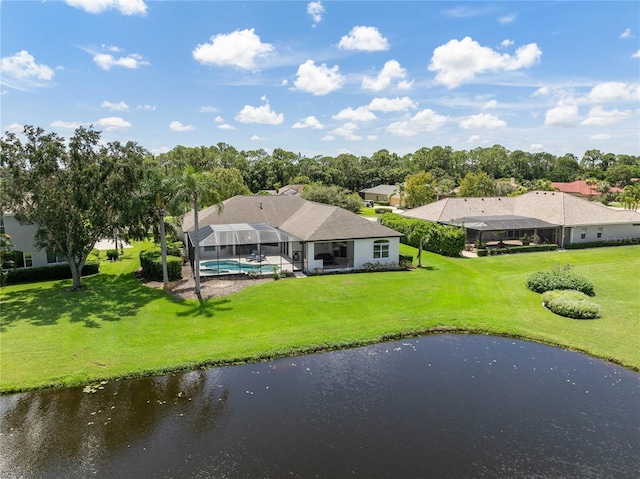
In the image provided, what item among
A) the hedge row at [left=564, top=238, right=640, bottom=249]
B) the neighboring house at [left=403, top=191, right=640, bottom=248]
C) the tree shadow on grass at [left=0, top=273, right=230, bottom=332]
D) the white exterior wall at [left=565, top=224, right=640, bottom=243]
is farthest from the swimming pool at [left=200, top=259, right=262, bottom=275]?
the white exterior wall at [left=565, top=224, right=640, bottom=243]

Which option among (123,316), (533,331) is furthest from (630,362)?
(123,316)

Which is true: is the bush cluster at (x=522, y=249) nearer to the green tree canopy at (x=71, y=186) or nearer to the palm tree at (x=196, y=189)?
the palm tree at (x=196, y=189)

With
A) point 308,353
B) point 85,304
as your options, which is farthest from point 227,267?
point 308,353

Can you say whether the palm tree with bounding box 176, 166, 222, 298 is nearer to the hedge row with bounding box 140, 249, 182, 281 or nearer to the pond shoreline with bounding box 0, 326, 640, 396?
the hedge row with bounding box 140, 249, 182, 281

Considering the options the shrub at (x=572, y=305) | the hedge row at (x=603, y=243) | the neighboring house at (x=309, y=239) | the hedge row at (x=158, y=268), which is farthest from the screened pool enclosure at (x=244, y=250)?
the hedge row at (x=603, y=243)

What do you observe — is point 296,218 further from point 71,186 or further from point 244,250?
point 71,186

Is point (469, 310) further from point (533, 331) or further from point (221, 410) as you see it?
point (221, 410)
